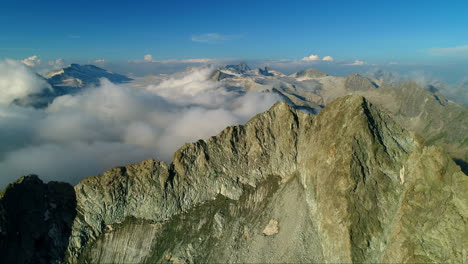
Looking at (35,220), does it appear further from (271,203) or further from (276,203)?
(276,203)

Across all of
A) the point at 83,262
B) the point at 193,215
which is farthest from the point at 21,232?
the point at 193,215

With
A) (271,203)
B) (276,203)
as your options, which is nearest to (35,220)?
(271,203)

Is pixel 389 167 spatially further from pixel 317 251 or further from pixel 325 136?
pixel 317 251

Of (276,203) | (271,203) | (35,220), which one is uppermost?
(35,220)

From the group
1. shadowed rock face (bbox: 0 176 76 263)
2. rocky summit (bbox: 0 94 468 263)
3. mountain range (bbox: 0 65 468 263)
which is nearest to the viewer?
rocky summit (bbox: 0 94 468 263)

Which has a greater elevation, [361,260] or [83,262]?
[361,260]
